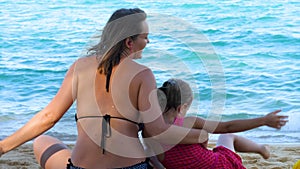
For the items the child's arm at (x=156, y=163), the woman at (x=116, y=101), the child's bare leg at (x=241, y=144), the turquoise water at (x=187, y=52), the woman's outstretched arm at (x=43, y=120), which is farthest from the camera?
the turquoise water at (x=187, y=52)

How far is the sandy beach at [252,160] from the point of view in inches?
149

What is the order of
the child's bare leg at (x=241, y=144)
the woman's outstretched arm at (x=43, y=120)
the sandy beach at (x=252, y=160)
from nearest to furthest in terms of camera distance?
the woman's outstretched arm at (x=43, y=120)
the child's bare leg at (x=241, y=144)
the sandy beach at (x=252, y=160)

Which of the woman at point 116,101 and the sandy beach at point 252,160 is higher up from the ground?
the woman at point 116,101

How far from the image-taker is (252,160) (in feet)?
12.9

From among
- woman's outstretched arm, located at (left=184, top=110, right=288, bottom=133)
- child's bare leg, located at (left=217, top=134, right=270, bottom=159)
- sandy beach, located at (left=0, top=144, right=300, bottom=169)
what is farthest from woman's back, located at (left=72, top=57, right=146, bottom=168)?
sandy beach, located at (left=0, top=144, right=300, bottom=169)

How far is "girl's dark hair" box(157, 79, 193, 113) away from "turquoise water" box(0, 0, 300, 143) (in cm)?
20

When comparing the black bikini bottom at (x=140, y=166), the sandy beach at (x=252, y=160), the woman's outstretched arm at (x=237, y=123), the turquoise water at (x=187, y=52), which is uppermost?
the woman's outstretched arm at (x=237, y=123)

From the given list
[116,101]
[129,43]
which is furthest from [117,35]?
[116,101]

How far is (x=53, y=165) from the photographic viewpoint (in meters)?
2.72

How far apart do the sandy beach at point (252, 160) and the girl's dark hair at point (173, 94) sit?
4.47 feet

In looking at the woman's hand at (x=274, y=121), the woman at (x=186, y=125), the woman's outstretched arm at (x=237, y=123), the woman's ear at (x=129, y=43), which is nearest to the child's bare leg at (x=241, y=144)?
the woman at (x=186, y=125)

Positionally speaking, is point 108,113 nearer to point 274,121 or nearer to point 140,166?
point 140,166

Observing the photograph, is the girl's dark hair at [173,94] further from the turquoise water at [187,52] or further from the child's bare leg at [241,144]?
the child's bare leg at [241,144]

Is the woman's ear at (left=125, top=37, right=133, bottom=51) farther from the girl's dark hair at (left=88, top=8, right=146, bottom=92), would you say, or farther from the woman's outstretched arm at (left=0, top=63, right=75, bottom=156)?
the woman's outstretched arm at (left=0, top=63, right=75, bottom=156)
